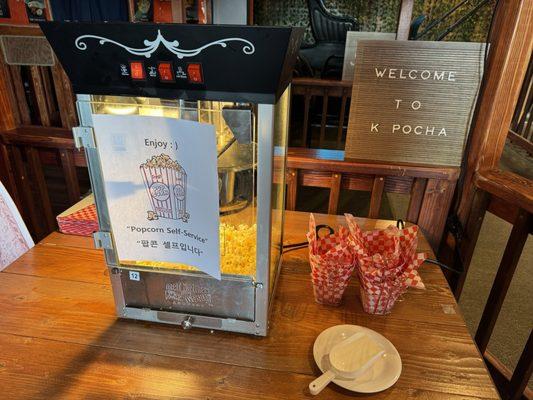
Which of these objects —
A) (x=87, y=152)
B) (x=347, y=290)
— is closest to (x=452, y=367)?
(x=347, y=290)

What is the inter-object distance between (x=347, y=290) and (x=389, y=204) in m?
2.79

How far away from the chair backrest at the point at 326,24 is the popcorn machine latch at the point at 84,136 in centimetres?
462

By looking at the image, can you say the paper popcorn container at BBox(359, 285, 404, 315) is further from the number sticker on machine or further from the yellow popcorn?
the number sticker on machine

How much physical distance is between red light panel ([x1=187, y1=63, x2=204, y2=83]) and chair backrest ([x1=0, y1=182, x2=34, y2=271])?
94cm

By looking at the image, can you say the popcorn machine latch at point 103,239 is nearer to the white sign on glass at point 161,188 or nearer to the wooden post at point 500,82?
the white sign on glass at point 161,188

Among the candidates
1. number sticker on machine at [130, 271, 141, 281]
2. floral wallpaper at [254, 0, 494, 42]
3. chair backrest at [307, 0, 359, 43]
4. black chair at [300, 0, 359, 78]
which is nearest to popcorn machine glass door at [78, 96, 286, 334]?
number sticker on machine at [130, 271, 141, 281]

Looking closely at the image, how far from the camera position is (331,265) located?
87 centimetres

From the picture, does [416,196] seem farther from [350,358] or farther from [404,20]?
[404,20]

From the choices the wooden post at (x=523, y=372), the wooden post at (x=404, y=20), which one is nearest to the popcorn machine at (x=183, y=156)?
the wooden post at (x=523, y=372)

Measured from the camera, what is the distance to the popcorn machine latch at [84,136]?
2.26 ft

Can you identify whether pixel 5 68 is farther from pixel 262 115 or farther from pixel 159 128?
pixel 262 115

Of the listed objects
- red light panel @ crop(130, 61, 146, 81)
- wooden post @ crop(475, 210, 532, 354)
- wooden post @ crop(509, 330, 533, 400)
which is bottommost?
wooden post @ crop(509, 330, 533, 400)

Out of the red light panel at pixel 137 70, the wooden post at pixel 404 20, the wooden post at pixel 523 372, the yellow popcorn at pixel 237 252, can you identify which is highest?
the wooden post at pixel 404 20

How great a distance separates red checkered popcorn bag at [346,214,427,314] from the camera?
0.85 m
